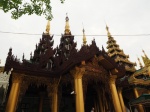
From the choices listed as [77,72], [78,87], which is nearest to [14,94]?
[78,87]

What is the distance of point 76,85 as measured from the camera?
33.2 ft

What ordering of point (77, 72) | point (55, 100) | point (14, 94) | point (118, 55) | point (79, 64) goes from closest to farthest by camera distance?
point (14, 94) < point (77, 72) < point (79, 64) < point (55, 100) < point (118, 55)

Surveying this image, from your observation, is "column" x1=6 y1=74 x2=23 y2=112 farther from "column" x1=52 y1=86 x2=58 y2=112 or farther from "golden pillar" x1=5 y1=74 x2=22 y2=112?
"column" x1=52 y1=86 x2=58 y2=112

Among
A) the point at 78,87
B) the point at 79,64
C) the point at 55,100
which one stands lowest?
the point at 55,100

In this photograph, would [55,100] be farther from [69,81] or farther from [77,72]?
[77,72]

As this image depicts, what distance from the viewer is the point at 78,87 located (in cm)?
993

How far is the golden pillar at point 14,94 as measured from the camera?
942 centimetres

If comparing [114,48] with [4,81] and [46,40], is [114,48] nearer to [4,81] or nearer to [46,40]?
[46,40]

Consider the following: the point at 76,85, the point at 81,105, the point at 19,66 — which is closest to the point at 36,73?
the point at 19,66

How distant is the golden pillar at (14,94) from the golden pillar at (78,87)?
3862mm

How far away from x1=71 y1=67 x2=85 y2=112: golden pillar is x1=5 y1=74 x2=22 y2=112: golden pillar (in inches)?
152

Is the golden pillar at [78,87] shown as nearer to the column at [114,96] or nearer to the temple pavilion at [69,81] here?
the temple pavilion at [69,81]

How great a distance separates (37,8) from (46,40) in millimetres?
15791

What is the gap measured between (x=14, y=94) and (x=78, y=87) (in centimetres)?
428
